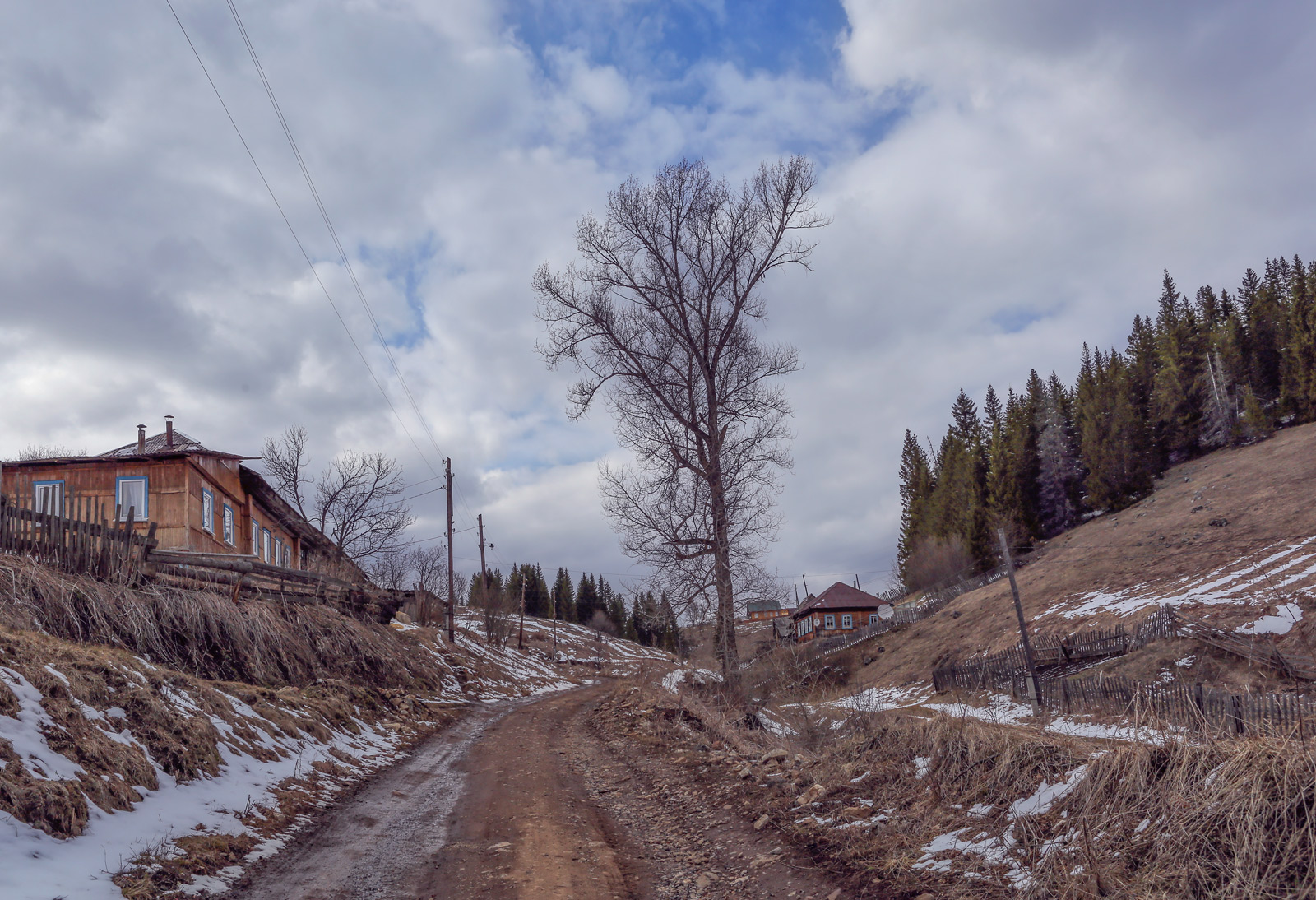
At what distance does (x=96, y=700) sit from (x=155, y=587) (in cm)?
504

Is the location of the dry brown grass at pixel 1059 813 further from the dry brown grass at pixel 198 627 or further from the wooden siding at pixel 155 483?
the wooden siding at pixel 155 483

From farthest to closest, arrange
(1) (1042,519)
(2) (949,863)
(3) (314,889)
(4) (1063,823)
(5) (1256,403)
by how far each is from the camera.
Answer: (1) (1042,519) < (5) (1256,403) < (3) (314,889) < (2) (949,863) < (4) (1063,823)

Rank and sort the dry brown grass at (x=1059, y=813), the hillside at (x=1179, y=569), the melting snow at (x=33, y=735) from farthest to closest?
the hillside at (x=1179, y=569), the melting snow at (x=33, y=735), the dry brown grass at (x=1059, y=813)

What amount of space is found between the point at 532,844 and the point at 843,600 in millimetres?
75290

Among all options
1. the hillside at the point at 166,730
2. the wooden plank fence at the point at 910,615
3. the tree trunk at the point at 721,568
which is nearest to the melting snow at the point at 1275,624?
the tree trunk at the point at 721,568

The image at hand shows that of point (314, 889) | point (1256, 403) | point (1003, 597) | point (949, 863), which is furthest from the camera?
point (1256, 403)

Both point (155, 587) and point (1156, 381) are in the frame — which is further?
point (1156, 381)

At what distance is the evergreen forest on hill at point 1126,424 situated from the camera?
59.9 m

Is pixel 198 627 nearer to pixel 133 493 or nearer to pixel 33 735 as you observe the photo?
pixel 33 735

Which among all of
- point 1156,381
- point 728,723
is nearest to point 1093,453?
point 1156,381

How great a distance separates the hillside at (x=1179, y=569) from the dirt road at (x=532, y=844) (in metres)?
20.5

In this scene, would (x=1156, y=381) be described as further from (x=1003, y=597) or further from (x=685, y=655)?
(x=685, y=655)

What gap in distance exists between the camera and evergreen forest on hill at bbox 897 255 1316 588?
2357 inches

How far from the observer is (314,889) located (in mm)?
5320
